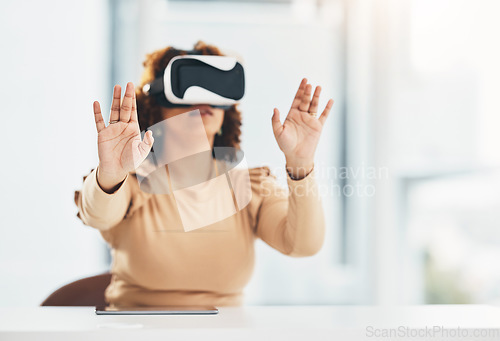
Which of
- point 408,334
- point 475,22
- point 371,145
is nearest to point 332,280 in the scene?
point 371,145

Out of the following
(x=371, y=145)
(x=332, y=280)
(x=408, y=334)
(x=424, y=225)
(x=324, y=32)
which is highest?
(x=324, y=32)

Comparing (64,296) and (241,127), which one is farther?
(241,127)

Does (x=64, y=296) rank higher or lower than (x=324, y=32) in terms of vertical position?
lower

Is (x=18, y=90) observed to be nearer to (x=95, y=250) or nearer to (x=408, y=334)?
(x=95, y=250)

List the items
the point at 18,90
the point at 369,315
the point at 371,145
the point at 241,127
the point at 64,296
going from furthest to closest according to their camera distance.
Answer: the point at 371,145, the point at 18,90, the point at 241,127, the point at 64,296, the point at 369,315

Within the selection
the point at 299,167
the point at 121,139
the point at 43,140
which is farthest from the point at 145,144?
the point at 43,140

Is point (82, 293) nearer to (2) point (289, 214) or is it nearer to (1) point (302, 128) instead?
(2) point (289, 214)

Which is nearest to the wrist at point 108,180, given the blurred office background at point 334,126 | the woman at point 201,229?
the woman at point 201,229

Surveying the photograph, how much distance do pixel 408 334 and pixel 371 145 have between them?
1.77 meters

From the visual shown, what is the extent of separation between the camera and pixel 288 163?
100 centimetres

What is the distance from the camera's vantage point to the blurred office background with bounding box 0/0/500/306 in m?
2.09

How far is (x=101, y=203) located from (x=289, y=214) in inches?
14.1

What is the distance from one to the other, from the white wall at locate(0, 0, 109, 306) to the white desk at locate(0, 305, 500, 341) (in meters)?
1.33

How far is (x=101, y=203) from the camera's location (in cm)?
96
